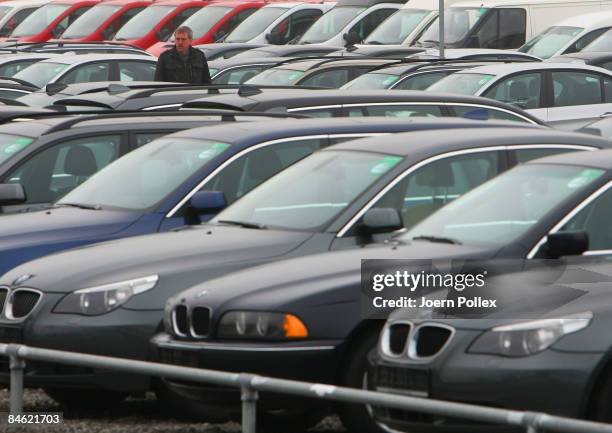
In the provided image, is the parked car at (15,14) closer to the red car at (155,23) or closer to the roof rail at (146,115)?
the red car at (155,23)

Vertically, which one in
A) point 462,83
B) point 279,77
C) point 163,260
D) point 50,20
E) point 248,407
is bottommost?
point 50,20

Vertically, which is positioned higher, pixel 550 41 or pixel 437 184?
pixel 437 184

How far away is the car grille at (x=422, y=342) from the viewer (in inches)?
→ 290

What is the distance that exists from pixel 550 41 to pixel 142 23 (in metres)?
11.9

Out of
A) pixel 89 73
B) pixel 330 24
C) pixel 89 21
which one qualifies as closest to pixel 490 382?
pixel 89 73

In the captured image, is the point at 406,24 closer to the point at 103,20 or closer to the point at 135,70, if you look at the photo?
the point at 135,70

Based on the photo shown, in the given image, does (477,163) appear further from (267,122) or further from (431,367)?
(431,367)

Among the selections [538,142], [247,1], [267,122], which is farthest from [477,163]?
[247,1]

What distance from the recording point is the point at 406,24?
32.8m

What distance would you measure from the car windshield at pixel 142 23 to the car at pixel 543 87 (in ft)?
57.8

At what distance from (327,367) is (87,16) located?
1300 inches

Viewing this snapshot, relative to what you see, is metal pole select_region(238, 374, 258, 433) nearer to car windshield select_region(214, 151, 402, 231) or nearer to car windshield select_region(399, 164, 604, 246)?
car windshield select_region(399, 164, 604, 246)

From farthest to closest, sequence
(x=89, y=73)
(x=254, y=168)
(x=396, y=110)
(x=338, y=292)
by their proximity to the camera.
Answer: (x=89, y=73) → (x=396, y=110) → (x=254, y=168) → (x=338, y=292)

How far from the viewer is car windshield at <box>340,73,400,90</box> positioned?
22.0m
